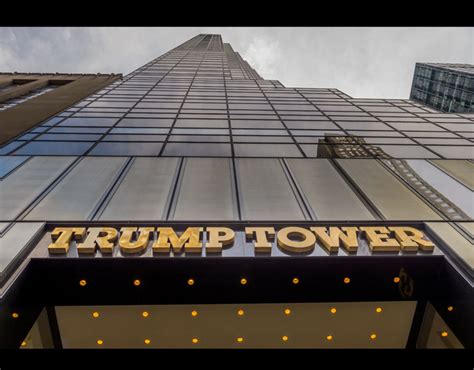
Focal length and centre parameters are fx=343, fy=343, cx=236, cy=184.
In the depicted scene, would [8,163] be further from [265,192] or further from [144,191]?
[265,192]

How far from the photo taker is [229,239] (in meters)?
8.78

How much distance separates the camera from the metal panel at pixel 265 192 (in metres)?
10.4

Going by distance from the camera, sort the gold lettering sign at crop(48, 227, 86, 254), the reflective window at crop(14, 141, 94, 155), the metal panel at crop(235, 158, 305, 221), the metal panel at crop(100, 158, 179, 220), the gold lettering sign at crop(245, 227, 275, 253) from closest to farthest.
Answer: the gold lettering sign at crop(48, 227, 86, 254) → the gold lettering sign at crop(245, 227, 275, 253) → the metal panel at crop(100, 158, 179, 220) → the metal panel at crop(235, 158, 305, 221) → the reflective window at crop(14, 141, 94, 155)

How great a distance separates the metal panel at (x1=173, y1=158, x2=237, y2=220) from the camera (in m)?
10.3

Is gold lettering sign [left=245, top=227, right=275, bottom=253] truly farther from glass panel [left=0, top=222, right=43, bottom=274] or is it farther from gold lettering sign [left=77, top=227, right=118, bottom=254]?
glass panel [left=0, top=222, right=43, bottom=274]

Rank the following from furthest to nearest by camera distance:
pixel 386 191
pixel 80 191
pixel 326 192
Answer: pixel 386 191 < pixel 326 192 < pixel 80 191

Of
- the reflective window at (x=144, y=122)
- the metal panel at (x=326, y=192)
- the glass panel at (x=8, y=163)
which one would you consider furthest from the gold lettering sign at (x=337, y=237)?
the reflective window at (x=144, y=122)

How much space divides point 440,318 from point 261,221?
5184 mm

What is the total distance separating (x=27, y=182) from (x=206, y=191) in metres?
6.33

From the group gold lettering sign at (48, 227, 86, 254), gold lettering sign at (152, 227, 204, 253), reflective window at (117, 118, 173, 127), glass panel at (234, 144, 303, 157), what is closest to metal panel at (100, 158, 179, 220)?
gold lettering sign at (48, 227, 86, 254)

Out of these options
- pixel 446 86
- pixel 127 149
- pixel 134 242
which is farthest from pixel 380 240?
pixel 446 86

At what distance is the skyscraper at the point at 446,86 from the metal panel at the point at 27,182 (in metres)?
92.2

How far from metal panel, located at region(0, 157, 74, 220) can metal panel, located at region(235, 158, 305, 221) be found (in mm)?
6749
